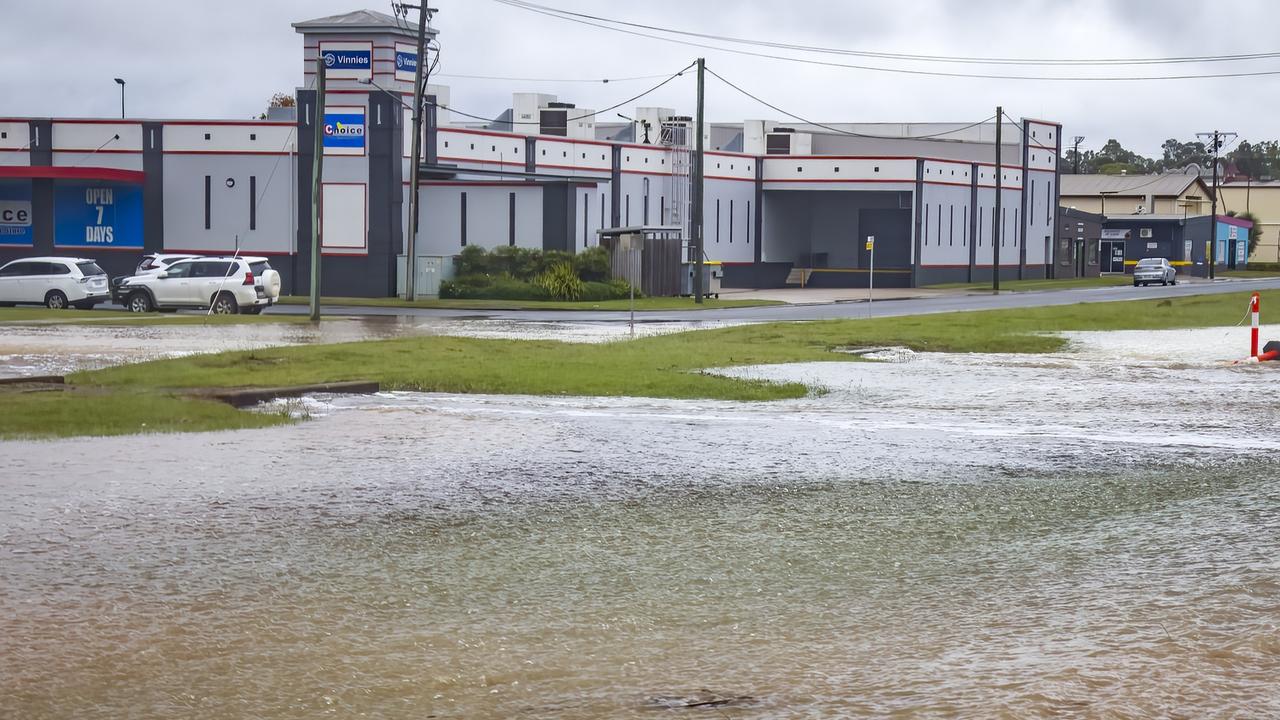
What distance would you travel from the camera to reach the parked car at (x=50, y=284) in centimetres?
4134

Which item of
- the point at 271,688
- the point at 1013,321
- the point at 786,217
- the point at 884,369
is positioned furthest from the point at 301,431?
the point at 786,217

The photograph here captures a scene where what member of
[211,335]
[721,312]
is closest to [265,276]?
[211,335]

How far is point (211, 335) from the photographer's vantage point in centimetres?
2898

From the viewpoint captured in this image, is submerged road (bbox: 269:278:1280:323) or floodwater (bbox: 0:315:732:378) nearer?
floodwater (bbox: 0:315:732:378)

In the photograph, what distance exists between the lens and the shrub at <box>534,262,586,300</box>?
5022cm

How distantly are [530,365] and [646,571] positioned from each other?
12.9 m

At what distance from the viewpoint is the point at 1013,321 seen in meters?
34.8

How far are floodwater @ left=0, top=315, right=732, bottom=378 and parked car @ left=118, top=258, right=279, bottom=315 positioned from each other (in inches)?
143

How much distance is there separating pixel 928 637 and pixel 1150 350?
66.8 ft

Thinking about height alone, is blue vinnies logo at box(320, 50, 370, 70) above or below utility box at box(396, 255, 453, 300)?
above

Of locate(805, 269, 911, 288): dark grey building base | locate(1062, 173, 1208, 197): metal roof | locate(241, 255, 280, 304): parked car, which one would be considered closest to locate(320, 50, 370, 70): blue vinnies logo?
locate(241, 255, 280, 304): parked car

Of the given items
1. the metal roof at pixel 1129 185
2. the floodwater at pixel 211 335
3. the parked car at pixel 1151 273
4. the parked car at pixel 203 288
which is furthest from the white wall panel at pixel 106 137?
the metal roof at pixel 1129 185

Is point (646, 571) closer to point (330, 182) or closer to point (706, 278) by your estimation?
point (330, 182)

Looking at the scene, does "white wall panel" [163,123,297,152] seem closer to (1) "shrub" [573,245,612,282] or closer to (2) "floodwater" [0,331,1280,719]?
(1) "shrub" [573,245,612,282]
